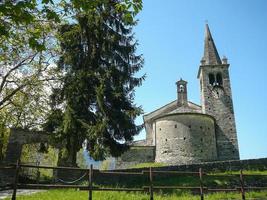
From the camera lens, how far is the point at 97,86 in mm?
17156

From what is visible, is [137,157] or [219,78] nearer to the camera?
[137,157]

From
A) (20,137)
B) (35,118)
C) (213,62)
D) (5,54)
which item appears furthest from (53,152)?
(213,62)

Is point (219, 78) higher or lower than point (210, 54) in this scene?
lower

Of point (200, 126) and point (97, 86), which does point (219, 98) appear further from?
point (97, 86)

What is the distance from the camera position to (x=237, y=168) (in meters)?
18.9

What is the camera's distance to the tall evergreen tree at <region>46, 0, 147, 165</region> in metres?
16.0

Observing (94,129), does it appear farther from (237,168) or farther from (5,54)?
(237,168)

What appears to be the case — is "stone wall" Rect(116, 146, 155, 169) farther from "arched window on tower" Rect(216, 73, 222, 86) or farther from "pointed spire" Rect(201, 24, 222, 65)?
"pointed spire" Rect(201, 24, 222, 65)

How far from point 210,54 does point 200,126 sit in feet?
43.4

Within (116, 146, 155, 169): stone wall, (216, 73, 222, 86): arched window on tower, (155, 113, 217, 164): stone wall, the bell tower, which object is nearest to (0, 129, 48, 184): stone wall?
(155, 113, 217, 164): stone wall

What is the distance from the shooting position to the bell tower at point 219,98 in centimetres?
3506

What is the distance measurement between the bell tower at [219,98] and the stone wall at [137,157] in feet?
26.5

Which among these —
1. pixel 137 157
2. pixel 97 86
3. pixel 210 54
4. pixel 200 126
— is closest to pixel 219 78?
pixel 210 54

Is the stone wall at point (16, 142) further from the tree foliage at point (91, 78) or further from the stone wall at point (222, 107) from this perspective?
the stone wall at point (222, 107)
